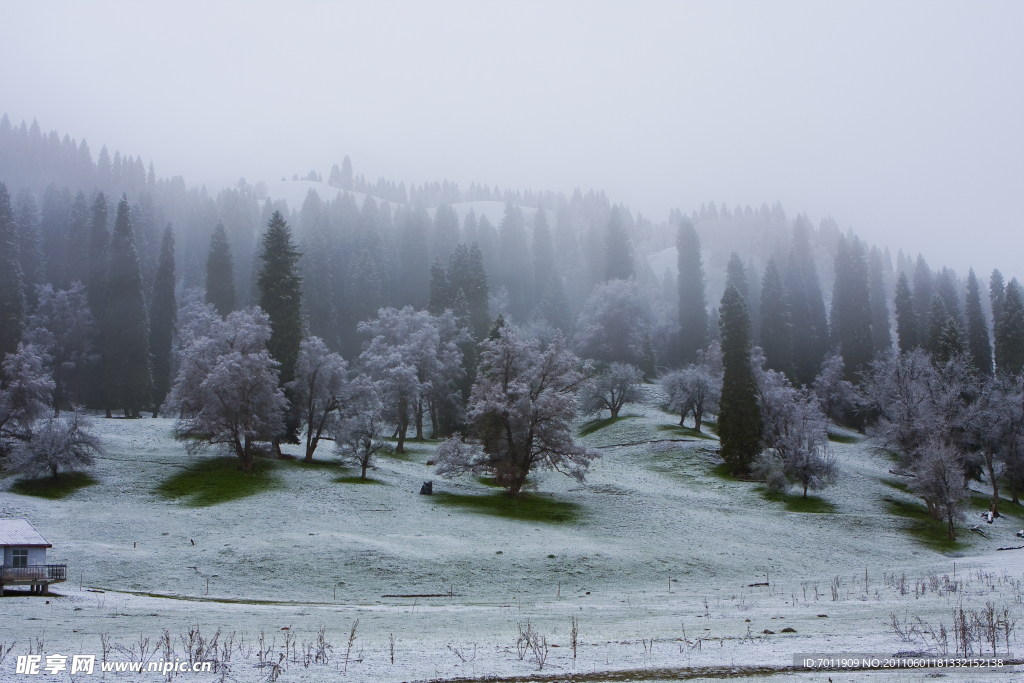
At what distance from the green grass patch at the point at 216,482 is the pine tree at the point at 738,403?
4034cm

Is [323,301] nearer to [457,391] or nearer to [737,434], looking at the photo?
[457,391]

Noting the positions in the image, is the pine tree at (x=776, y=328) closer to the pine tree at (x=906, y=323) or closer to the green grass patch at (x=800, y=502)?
the pine tree at (x=906, y=323)

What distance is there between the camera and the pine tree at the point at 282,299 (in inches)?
2564

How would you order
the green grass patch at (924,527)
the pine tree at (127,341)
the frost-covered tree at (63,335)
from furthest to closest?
the frost-covered tree at (63,335) < the pine tree at (127,341) < the green grass patch at (924,527)

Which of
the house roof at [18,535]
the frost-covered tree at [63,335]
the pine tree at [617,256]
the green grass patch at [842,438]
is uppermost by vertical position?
the pine tree at [617,256]

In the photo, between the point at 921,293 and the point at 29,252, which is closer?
the point at 29,252

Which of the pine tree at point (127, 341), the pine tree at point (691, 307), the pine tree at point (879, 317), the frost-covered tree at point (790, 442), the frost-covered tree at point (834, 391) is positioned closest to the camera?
the frost-covered tree at point (790, 442)

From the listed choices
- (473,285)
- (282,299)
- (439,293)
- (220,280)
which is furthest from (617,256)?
(282,299)

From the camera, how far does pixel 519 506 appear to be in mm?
51312

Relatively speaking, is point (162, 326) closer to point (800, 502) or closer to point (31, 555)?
point (31, 555)

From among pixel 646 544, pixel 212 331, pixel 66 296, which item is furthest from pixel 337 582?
pixel 66 296

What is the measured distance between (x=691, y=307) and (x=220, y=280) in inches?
2909

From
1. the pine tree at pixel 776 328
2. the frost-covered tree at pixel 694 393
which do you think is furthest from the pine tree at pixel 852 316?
the frost-covered tree at pixel 694 393

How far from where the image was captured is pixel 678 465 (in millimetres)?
68375
